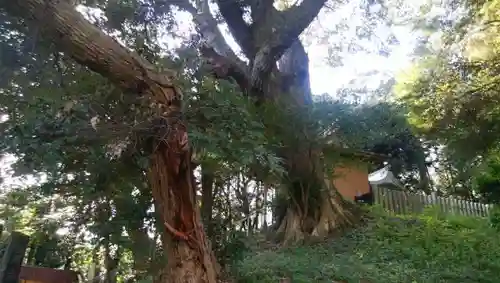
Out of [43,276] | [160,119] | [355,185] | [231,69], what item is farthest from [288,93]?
[355,185]

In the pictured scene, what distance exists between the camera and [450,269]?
15.9ft

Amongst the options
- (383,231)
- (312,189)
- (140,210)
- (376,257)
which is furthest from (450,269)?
(140,210)

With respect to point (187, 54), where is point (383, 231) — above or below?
below

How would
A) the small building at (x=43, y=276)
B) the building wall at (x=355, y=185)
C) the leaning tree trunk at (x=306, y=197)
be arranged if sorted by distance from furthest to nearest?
1. the building wall at (x=355, y=185)
2. the leaning tree trunk at (x=306, y=197)
3. the small building at (x=43, y=276)

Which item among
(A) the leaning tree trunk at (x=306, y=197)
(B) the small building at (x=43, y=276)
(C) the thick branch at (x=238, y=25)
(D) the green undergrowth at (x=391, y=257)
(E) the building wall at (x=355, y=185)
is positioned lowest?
(B) the small building at (x=43, y=276)

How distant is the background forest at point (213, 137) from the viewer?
119 inches

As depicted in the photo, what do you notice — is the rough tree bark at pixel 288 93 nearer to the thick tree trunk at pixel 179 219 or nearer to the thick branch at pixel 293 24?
the thick branch at pixel 293 24

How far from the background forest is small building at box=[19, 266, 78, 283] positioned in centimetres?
23

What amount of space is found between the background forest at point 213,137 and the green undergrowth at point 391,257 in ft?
0.12

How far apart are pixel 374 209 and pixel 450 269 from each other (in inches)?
114

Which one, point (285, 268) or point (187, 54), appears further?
point (285, 268)

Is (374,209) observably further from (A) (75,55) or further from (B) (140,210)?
(A) (75,55)

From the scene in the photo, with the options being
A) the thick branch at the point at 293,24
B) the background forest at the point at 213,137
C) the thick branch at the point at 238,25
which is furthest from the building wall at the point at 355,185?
the thick branch at the point at 293,24

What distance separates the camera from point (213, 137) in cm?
295
